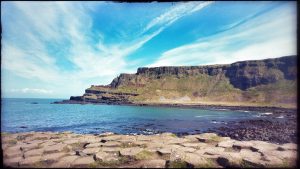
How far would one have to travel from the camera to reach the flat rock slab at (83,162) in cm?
968

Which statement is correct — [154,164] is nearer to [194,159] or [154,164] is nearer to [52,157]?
[194,159]

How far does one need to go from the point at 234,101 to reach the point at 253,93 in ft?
48.1

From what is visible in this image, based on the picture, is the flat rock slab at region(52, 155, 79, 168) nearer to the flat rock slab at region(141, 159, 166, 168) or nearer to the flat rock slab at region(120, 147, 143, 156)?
the flat rock slab at region(120, 147, 143, 156)

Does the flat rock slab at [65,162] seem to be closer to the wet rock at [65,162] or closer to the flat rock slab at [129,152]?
the wet rock at [65,162]

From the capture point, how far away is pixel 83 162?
9953 mm

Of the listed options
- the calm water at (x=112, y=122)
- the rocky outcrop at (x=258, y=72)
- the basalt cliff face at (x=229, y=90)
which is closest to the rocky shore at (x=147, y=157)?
the calm water at (x=112, y=122)

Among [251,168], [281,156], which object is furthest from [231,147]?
[251,168]

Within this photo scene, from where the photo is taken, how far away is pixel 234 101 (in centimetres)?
15638

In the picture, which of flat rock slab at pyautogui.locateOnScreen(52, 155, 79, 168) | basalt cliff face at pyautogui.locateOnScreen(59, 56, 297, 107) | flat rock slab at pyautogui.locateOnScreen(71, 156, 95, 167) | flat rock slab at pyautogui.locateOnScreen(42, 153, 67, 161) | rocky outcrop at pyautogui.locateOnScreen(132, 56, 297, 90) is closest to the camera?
flat rock slab at pyautogui.locateOnScreen(52, 155, 79, 168)

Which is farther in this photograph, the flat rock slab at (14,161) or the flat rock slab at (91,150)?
the flat rock slab at (91,150)

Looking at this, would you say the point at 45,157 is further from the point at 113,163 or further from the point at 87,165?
the point at 113,163

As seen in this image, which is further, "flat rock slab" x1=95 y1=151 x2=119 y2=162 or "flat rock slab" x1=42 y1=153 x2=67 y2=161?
"flat rock slab" x1=95 y1=151 x2=119 y2=162

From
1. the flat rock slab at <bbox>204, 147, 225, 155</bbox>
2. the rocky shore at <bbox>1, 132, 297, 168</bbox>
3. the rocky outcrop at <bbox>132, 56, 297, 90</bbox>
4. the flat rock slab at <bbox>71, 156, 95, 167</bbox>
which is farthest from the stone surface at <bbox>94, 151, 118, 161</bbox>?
the rocky outcrop at <bbox>132, 56, 297, 90</bbox>

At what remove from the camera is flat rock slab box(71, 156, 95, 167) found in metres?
9.68
